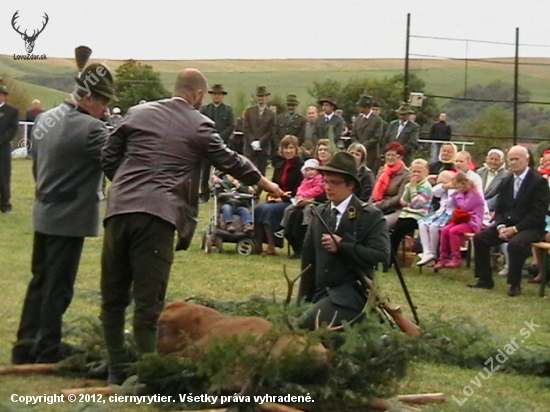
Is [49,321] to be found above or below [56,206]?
below

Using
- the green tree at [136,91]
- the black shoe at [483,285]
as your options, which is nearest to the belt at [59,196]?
the black shoe at [483,285]

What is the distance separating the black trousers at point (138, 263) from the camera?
7398 mm

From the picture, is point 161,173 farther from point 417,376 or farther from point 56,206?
point 417,376

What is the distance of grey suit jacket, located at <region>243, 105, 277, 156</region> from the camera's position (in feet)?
73.6

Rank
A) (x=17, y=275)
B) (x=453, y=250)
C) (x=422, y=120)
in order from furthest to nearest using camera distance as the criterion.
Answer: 1. (x=422, y=120)
2. (x=453, y=250)
3. (x=17, y=275)

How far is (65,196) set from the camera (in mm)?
8375

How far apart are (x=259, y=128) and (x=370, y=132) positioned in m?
2.26

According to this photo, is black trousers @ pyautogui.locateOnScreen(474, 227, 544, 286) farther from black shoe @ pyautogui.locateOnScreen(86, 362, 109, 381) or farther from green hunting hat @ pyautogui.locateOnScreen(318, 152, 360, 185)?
black shoe @ pyautogui.locateOnScreen(86, 362, 109, 381)

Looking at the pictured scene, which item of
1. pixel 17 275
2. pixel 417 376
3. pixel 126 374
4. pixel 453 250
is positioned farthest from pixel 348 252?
pixel 453 250

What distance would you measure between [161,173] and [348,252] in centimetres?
154

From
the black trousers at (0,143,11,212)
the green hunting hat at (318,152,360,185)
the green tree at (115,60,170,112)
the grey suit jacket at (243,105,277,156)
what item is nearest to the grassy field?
the green hunting hat at (318,152,360,185)

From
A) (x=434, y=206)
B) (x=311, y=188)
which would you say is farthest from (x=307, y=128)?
(x=434, y=206)

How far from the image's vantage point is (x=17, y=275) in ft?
43.7

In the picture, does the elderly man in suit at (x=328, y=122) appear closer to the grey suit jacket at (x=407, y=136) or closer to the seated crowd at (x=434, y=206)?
the grey suit jacket at (x=407, y=136)
